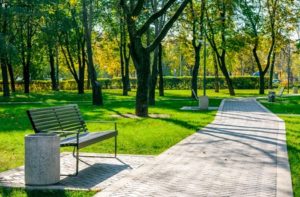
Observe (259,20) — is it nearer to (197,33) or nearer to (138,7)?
(197,33)

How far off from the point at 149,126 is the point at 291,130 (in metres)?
4.26

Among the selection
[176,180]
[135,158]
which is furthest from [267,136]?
[176,180]

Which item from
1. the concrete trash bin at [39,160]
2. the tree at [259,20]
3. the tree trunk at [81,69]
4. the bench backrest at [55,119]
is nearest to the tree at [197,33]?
the tree at [259,20]

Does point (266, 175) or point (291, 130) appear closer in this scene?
point (266, 175)

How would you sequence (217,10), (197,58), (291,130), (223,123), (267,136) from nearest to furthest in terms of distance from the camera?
(267,136) < (291,130) < (223,123) < (197,58) < (217,10)

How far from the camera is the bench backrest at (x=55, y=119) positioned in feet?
26.6

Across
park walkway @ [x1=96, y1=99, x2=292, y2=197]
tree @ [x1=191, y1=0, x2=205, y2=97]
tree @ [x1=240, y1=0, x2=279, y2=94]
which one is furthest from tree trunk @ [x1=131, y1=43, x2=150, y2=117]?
tree @ [x1=240, y1=0, x2=279, y2=94]

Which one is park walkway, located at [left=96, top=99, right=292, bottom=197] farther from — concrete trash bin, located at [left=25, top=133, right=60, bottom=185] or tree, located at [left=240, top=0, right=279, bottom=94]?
tree, located at [left=240, top=0, right=279, bottom=94]

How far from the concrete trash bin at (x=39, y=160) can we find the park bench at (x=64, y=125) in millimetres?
614

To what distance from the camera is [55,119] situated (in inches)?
348

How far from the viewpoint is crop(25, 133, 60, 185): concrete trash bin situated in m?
7.09

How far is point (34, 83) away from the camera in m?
56.0

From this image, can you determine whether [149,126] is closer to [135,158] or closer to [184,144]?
[184,144]

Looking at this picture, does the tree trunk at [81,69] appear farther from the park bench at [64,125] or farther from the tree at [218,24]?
the park bench at [64,125]
